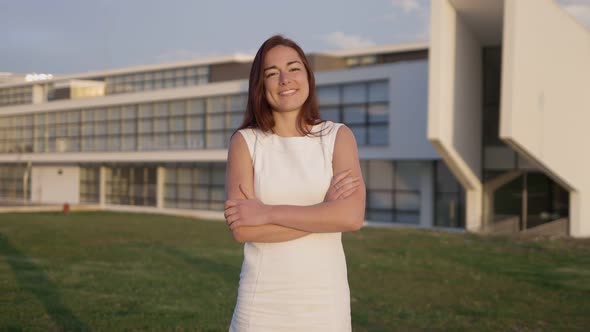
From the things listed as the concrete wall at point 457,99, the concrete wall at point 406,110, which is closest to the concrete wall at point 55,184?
the concrete wall at point 406,110

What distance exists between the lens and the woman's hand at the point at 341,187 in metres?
3.03

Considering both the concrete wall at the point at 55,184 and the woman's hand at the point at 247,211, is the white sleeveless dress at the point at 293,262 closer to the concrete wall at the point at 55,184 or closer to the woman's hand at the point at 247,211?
the woman's hand at the point at 247,211

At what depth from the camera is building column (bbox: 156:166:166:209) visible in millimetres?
46812

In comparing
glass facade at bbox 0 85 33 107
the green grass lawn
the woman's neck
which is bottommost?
the green grass lawn

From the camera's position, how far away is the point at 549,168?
23.7 metres

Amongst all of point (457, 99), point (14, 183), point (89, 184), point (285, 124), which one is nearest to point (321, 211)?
point (285, 124)

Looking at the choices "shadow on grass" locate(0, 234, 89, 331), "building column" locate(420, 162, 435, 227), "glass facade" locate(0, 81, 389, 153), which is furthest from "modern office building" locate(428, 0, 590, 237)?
"shadow on grass" locate(0, 234, 89, 331)

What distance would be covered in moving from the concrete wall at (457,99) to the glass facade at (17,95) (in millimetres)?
53933

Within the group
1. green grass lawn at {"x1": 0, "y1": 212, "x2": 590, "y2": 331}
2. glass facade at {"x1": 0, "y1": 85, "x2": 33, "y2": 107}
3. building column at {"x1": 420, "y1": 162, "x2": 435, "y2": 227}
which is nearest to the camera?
green grass lawn at {"x1": 0, "y1": 212, "x2": 590, "y2": 331}

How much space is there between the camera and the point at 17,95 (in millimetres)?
74812

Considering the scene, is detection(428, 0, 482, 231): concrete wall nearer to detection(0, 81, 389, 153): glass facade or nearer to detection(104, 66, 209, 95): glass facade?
detection(0, 81, 389, 153): glass facade

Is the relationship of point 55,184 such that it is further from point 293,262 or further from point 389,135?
point 293,262

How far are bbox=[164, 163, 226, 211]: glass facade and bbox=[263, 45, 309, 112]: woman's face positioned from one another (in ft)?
129

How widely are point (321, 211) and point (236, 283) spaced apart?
10740 mm
